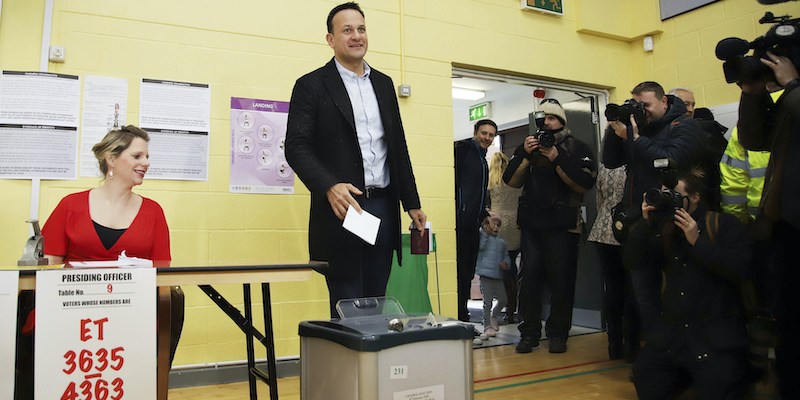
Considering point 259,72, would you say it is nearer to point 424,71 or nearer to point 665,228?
point 424,71

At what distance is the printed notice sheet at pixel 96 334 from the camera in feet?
3.92

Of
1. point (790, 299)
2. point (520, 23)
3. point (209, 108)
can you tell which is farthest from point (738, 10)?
point (209, 108)

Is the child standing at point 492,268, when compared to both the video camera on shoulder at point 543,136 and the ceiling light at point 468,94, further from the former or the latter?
the ceiling light at point 468,94

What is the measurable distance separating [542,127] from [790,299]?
1927 millimetres

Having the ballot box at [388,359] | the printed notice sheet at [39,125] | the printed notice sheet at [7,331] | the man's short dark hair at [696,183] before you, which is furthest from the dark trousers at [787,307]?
the printed notice sheet at [39,125]

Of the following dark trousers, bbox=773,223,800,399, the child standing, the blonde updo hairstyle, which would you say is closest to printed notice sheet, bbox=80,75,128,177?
the blonde updo hairstyle

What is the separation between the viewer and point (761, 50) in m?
1.62

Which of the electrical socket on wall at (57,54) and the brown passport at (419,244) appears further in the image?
the electrical socket on wall at (57,54)

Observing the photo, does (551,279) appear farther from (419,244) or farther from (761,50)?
(761,50)

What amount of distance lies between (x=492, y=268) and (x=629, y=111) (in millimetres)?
1603

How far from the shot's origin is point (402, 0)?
3223 mm

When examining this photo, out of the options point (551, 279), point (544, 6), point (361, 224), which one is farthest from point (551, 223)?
point (361, 224)

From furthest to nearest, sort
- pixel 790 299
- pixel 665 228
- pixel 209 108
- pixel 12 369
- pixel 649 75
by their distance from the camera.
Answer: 1. pixel 649 75
2. pixel 209 108
3. pixel 665 228
4. pixel 790 299
5. pixel 12 369

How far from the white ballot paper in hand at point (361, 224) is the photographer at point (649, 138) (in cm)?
141
